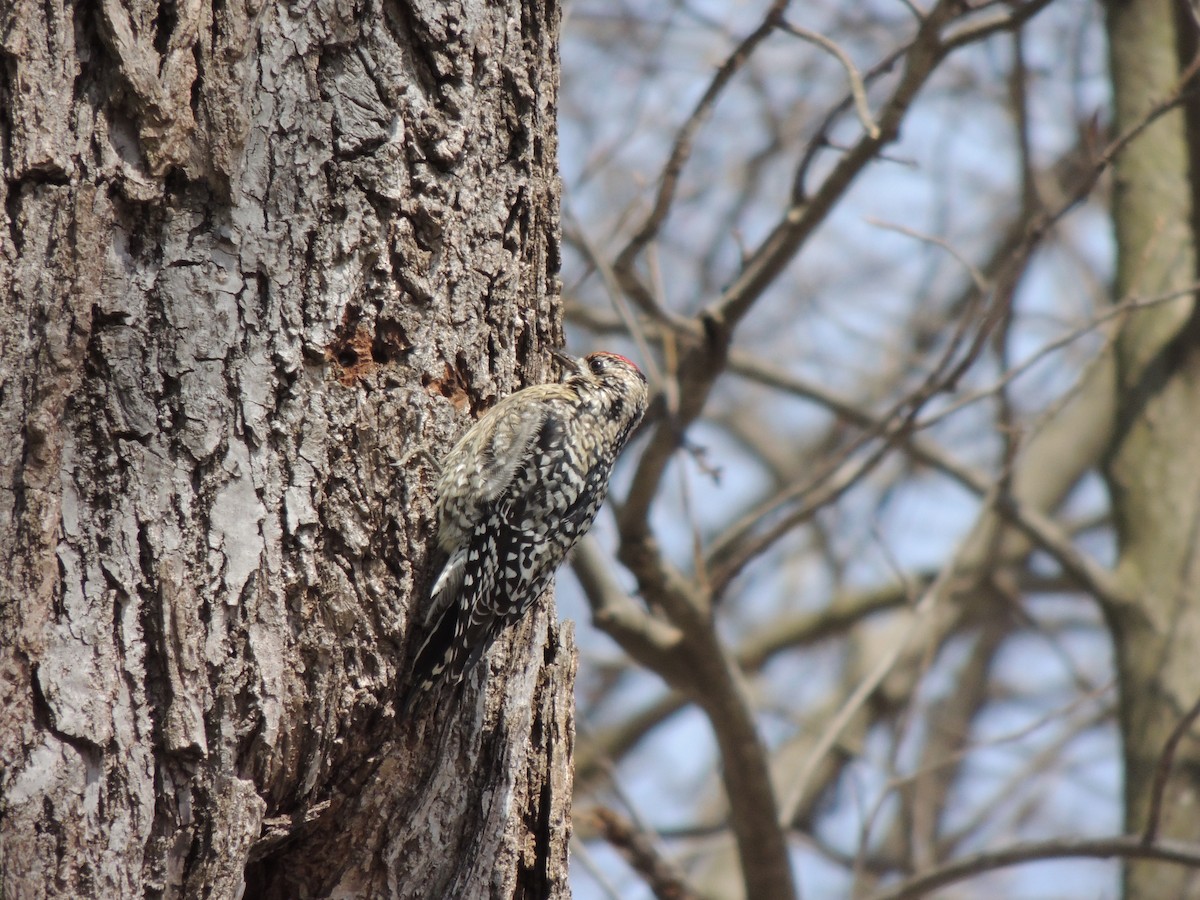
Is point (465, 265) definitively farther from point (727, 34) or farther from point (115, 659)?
point (727, 34)

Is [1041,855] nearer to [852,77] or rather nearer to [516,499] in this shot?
[516,499]

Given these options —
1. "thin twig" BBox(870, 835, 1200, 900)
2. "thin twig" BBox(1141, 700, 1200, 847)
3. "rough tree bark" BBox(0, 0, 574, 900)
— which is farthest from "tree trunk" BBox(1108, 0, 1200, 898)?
"rough tree bark" BBox(0, 0, 574, 900)

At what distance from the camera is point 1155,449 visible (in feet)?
18.5

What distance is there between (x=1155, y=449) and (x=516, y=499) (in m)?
3.48

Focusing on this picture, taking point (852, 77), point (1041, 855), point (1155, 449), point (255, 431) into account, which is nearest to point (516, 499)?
point (255, 431)

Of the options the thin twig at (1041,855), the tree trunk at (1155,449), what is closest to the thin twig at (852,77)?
the tree trunk at (1155,449)

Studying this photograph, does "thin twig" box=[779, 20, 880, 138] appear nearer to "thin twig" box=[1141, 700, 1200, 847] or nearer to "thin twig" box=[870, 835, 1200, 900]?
"thin twig" box=[1141, 700, 1200, 847]

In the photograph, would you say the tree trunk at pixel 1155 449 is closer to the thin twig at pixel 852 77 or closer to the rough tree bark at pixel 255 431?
the thin twig at pixel 852 77

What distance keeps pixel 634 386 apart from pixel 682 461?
0.32m

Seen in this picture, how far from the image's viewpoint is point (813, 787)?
821 cm

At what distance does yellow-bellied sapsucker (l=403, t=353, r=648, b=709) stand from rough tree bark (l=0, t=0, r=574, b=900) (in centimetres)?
9

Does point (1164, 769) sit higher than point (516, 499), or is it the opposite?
point (516, 499)

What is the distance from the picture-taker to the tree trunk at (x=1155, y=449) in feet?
17.5

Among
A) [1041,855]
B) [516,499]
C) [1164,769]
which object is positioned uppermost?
[516,499]
